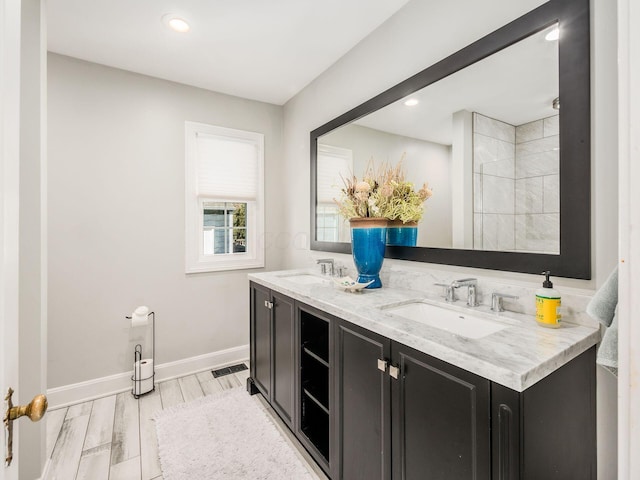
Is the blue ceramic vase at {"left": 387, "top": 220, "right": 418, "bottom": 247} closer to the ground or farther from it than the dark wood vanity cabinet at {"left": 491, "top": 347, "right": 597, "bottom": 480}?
farther from it

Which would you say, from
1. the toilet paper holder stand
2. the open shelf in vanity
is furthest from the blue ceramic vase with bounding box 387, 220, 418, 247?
the toilet paper holder stand

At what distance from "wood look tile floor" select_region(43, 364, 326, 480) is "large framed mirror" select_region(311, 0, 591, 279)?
1531 mm

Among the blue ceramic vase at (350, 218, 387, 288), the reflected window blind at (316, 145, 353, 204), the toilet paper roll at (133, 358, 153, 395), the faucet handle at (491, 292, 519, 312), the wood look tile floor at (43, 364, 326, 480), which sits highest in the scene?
the reflected window blind at (316, 145, 353, 204)

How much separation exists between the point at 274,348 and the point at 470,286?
4.27 ft

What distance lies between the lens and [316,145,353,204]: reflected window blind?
243 centimetres

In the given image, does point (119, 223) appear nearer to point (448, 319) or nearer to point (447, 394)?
point (448, 319)

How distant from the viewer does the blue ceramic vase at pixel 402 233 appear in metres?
1.85

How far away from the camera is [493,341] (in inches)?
39.7

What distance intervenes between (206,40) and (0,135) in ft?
7.05

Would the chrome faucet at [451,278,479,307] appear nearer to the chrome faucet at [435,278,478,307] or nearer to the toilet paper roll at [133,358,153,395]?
the chrome faucet at [435,278,478,307]

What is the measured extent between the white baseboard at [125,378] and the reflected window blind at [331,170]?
1.79 meters

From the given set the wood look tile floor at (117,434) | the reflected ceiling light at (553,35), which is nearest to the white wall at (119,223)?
the wood look tile floor at (117,434)

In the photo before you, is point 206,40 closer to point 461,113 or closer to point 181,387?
point 461,113

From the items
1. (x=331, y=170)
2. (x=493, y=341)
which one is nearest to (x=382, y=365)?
(x=493, y=341)
